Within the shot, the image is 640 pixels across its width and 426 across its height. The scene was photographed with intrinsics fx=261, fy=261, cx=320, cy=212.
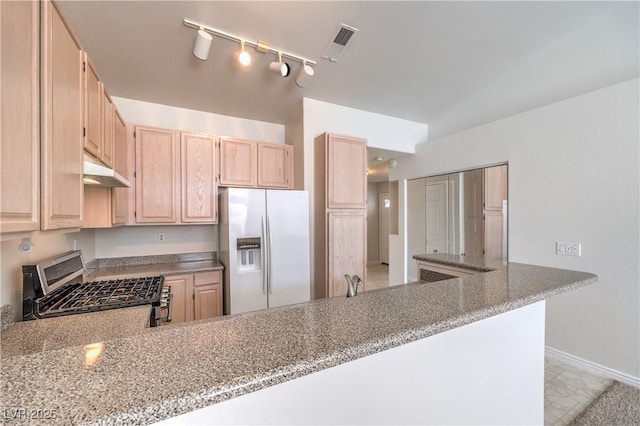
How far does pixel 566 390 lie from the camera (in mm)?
2104

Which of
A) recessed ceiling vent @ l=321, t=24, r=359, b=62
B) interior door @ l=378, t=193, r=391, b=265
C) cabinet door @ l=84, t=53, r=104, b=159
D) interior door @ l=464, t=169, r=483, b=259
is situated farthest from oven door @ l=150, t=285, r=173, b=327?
interior door @ l=378, t=193, r=391, b=265

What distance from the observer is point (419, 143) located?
389 centimetres

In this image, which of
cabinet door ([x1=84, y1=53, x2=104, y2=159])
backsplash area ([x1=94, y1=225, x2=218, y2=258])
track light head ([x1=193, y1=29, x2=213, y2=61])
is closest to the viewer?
cabinet door ([x1=84, y1=53, x2=104, y2=159])

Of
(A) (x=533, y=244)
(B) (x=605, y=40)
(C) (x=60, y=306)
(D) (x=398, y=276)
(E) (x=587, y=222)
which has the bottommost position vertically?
(D) (x=398, y=276)

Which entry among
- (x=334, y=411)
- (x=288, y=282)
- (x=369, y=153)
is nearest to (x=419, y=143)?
(x=369, y=153)

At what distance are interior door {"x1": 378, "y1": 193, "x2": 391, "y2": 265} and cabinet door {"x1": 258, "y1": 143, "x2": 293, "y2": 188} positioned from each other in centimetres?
491

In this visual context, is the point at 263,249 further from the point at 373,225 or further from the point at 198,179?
the point at 373,225

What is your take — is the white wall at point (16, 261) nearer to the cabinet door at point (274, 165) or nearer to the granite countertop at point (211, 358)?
the granite countertop at point (211, 358)

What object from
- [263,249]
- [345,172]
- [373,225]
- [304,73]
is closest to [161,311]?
[263,249]

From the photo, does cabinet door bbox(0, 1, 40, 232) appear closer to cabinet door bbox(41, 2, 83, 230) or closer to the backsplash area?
cabinet door bbox(41, 2, 83, 230)

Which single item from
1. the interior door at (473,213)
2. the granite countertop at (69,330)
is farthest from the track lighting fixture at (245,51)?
the interior door at (473,213)

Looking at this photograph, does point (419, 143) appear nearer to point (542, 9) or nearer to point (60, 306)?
point (542, 9)

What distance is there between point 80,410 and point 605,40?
411 centimetres

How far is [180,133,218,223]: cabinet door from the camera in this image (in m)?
2.84
